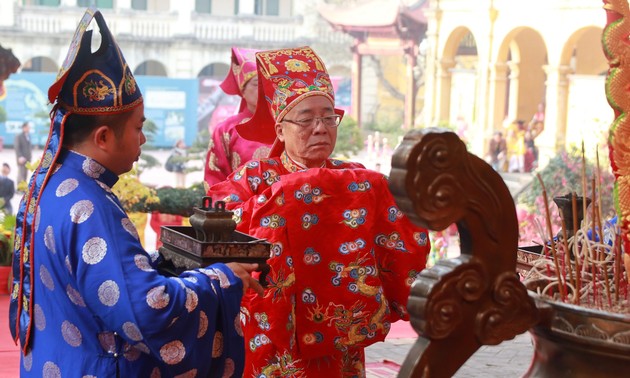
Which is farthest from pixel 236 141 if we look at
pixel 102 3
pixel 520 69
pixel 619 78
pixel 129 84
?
pixel 102 3

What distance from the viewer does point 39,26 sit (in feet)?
96.1

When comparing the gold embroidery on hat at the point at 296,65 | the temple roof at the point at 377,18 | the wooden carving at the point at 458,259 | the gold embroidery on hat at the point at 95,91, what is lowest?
the wooden carving at the point at 458,259

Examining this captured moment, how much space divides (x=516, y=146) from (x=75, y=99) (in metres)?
18.4

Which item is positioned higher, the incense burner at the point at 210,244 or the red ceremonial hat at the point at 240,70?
the red ceremonial hat at the point at 240,70

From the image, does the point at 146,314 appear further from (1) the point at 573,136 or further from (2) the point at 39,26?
(2) the point at 39,26

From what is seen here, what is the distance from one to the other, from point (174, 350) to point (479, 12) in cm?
1897

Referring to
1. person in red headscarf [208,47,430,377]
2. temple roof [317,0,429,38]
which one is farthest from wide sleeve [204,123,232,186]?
temple roof [317,0,429,38]

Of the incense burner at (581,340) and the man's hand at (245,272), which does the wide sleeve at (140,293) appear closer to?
the man's hand at (245,272)

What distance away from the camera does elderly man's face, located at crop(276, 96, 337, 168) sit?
A: 3061 mm

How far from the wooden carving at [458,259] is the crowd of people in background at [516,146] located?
60.6ft

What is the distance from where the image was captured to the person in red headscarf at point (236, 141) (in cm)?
496

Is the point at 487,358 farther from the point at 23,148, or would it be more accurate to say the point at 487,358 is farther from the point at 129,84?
the point at 23,148

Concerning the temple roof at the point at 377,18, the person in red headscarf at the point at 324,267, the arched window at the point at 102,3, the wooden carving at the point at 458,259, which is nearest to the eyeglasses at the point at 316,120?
the person in red headscarf at the point at 324,267

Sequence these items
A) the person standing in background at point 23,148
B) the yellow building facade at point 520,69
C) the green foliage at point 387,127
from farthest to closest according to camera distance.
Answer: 1. the green foliage at point 387,127
2. the person standing in background at point 23,148
3. the yellow building facade at point 520,69
